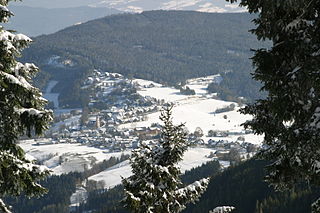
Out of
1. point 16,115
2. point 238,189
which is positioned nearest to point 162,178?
point 16,115

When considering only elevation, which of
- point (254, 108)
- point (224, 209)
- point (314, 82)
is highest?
point (314, 82)

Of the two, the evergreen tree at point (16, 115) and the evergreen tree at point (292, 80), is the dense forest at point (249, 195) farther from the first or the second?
the evergreen tree at point (16, 115)

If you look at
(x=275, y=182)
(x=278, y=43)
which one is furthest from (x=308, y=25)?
(x=275, y=182)

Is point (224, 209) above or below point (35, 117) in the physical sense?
below

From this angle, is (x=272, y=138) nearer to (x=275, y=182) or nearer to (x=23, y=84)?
(x=275, y=182)

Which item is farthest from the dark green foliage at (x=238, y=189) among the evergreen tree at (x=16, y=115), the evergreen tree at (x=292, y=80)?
the evergreen tree at (x=16, y=115)

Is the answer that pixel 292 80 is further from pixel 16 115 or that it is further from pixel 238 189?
pixel 238 189
